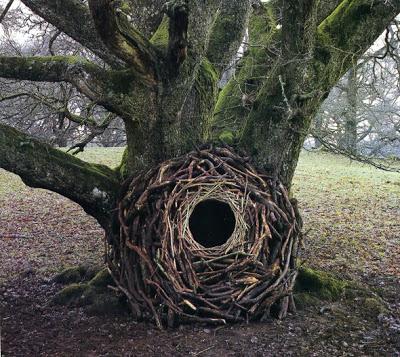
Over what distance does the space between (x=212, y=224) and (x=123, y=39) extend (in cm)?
223

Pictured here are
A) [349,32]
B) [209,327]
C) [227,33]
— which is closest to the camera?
[209,327]

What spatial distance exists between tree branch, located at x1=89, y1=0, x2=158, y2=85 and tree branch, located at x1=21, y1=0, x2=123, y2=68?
0.85 m

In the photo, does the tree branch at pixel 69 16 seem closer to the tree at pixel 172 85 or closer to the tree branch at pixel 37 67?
the tree at pixel 172 85

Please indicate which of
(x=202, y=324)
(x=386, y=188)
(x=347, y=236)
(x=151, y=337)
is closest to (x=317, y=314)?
(x=202, y=324)

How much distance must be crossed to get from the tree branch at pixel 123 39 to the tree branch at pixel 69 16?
85 centimetres

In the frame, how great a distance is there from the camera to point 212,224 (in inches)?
225

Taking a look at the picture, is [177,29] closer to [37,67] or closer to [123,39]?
[123,39]

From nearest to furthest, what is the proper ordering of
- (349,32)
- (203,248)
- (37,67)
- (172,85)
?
(203,248) → (172,85) → (37,67) → (349,32)

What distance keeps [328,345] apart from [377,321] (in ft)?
2.54

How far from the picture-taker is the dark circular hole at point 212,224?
5648mm

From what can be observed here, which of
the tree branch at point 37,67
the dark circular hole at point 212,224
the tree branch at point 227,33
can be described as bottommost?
the dark circular hole at point 212,224

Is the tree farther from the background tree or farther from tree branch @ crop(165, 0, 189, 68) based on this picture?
the background tree

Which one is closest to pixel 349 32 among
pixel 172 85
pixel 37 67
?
pixel 172 85

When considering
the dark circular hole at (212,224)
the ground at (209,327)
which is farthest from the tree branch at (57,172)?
the ground at (209,327)
